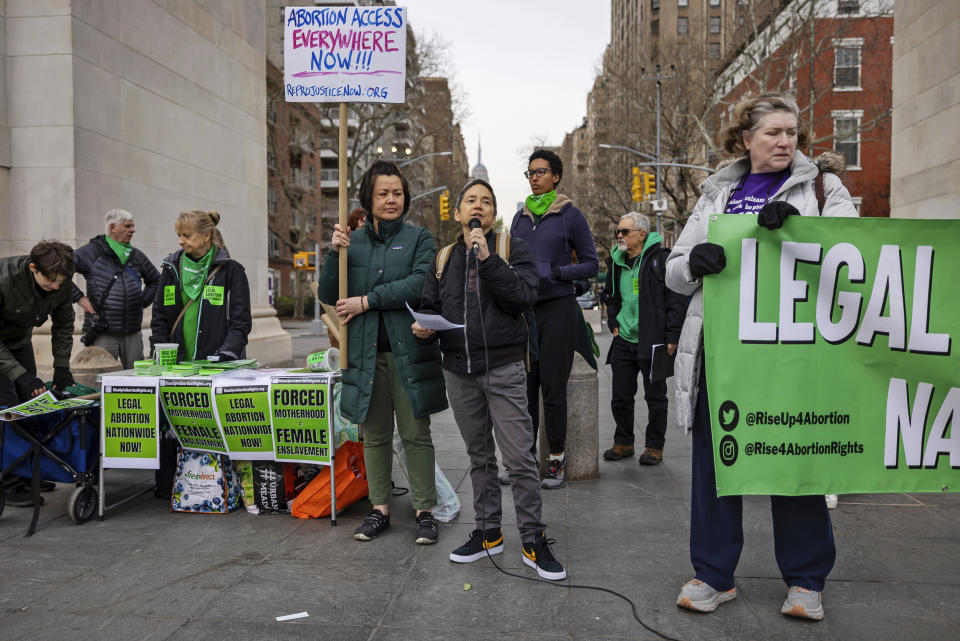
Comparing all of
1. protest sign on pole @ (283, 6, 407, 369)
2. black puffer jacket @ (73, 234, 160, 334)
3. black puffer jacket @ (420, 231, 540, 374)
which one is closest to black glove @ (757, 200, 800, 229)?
black puffer jacket @ (420, 231, 540, 374)

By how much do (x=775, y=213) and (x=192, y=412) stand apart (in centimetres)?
374

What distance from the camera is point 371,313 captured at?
178 inches


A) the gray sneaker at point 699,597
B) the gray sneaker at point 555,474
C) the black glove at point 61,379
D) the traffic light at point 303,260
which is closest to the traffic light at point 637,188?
the traffic light at point 303,260

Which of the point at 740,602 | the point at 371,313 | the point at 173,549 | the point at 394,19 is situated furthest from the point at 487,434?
the point at 394,19

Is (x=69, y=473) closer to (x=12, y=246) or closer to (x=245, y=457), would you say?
(x=245, y=457)

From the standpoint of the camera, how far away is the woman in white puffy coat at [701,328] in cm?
328

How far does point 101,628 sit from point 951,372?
383 centimetres

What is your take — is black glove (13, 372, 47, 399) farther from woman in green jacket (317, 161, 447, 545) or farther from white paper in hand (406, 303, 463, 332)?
white paper in hand (406, 303, 463, 332)

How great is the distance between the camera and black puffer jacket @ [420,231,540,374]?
12.7 feet

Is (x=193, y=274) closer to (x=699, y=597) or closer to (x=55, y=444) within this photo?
(x=55, y=444)

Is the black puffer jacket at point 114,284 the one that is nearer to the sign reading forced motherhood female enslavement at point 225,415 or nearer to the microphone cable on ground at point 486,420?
the sign reading forced motherhood female enslavement at point 225,415

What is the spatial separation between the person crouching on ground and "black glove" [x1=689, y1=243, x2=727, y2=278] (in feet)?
3.13

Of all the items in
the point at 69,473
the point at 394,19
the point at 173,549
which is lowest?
the point at 173,549

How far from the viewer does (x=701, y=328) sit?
3393mm
